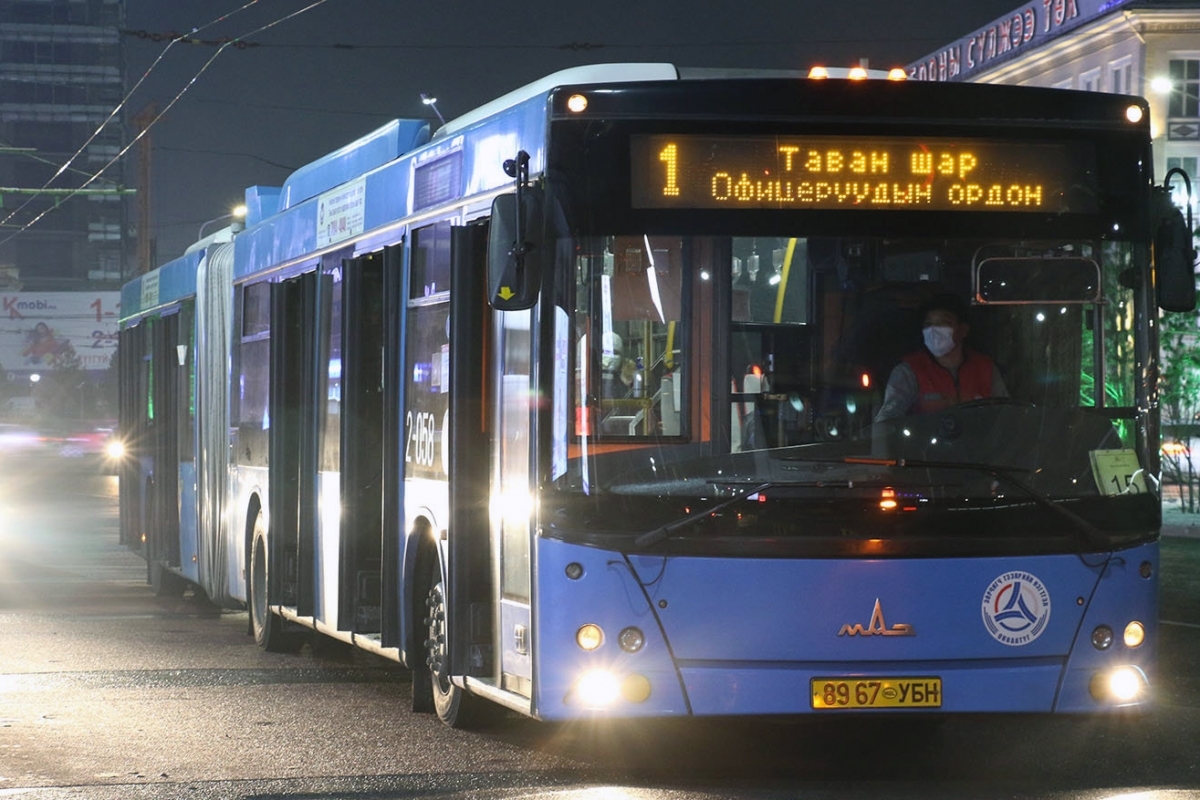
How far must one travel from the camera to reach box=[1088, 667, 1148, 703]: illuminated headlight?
8.52m

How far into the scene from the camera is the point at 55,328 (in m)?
124

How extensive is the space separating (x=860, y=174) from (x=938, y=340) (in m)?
0.72

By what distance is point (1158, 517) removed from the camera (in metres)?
8.64

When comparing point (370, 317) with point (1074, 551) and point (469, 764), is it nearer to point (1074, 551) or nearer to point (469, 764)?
point (469, 764)

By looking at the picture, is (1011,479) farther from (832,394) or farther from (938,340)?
(832,394)

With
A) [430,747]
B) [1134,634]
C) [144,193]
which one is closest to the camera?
[1134,634]

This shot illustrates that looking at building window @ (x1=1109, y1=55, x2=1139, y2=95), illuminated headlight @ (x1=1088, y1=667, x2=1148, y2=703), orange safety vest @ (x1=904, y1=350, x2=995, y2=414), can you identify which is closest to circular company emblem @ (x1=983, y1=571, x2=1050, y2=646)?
illuminated headlight @ (x1=1088, y1=667, x2=1148, y2=703)

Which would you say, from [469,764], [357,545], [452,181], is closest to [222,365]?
[357,545]

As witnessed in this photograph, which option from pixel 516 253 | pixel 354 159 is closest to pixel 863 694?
pixel 516 253

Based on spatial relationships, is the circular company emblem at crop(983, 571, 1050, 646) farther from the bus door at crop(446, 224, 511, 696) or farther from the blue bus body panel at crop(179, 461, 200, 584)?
the blue bus body panel at crop(179, 461, 200, 584)

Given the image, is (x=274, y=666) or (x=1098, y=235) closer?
(x=1098, y=235)

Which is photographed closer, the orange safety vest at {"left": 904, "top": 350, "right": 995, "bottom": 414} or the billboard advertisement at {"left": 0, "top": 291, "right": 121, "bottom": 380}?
the orange safety vest at {"left": 904, "top": 350, "right": 995, "bottom": 414}

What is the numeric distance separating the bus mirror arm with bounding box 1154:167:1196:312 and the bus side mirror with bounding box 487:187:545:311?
8.16ft

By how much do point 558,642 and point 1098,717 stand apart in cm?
213
